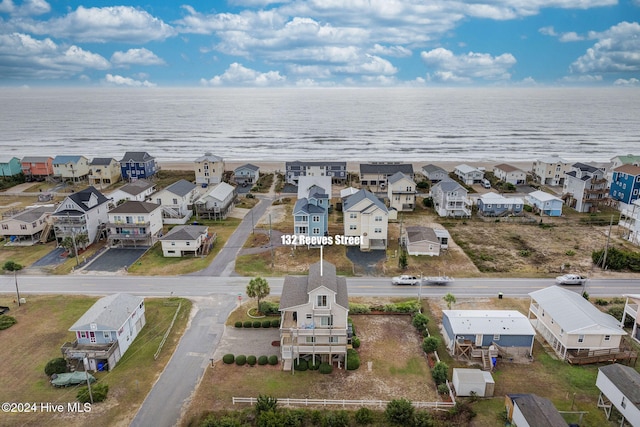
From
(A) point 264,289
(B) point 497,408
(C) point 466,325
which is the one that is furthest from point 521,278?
(A) point 264,289

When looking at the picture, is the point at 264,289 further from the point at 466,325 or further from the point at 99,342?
the point at 466,325

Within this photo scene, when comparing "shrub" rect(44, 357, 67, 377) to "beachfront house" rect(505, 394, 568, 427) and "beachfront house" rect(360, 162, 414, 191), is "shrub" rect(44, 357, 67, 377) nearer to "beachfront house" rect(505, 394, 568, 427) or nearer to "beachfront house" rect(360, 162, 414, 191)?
"beachfront house" rect(505, 394, 568, 427)

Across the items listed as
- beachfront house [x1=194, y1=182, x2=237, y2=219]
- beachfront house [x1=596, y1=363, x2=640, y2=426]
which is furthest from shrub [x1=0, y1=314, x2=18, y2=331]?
beachfront house [x1=596, y1=363, x2=640, y2=426]

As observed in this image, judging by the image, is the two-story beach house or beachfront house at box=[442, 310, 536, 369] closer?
beachfront house at box=[442, 310, 536, 369]

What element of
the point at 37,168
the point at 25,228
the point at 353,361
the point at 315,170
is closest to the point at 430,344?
the point at 353,361

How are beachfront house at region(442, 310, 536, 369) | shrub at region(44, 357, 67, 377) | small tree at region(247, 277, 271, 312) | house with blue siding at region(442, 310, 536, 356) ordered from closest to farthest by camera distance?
shrub at region(44, 357, 67, 377)
beachfront house at region(442, 310, 536, 369)
house with blue siding at region(442, 310, 536, 356)
small tree at region(247, 277, 271, 312)
